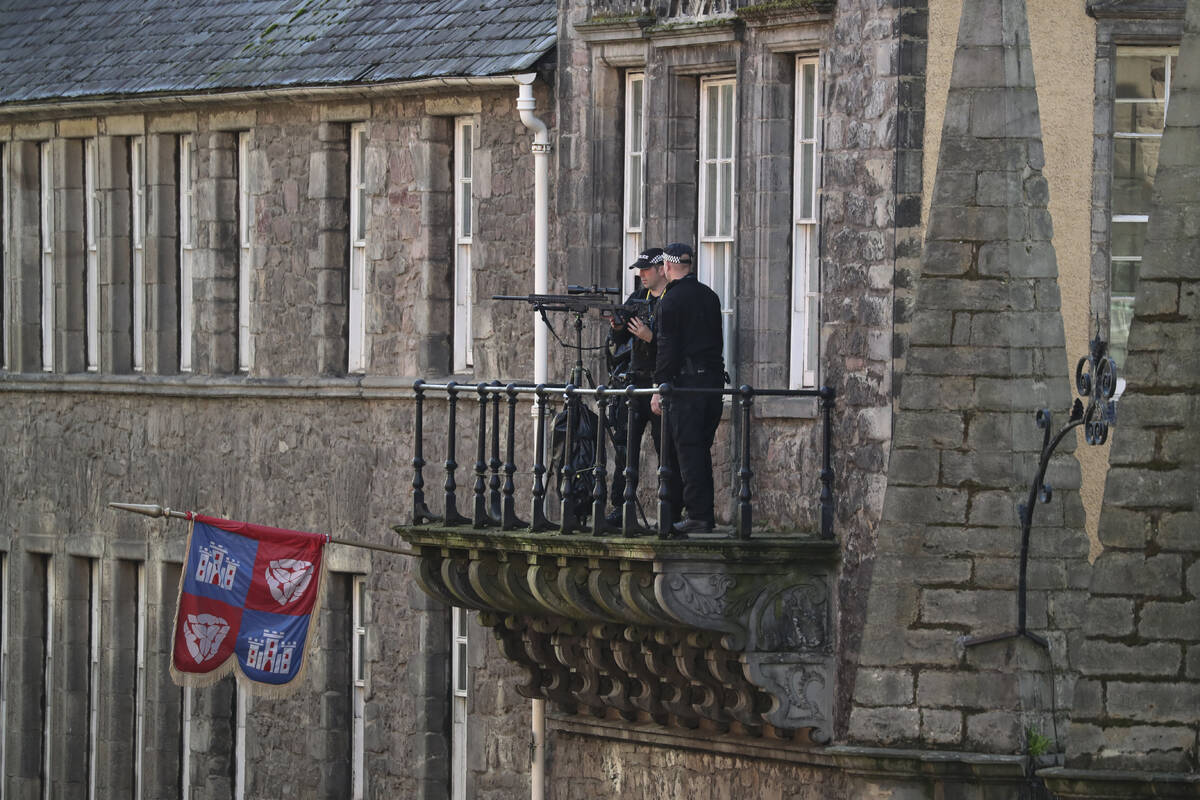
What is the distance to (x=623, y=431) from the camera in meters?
27.3

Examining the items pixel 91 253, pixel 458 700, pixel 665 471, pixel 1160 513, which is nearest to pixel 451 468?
pixel 665 471

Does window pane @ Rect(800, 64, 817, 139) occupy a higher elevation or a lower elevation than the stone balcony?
higher

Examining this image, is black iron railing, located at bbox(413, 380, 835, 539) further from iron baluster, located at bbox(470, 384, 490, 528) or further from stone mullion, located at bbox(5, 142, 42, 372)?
Result: stone mullion, located at bbox(5, 142, 42, 372)

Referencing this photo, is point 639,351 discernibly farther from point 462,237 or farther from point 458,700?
point 458,700

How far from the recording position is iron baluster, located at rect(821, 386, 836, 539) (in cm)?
2603

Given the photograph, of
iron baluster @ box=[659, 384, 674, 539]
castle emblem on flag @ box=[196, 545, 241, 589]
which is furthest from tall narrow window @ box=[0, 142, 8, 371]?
iron baluster @ box=[659, 384, 674, 539]

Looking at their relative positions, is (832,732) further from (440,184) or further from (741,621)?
(440,184)

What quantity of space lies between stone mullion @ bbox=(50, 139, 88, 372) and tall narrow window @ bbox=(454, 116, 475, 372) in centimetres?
612

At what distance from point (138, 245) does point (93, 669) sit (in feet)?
12.4

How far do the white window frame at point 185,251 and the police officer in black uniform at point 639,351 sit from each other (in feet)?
26.9

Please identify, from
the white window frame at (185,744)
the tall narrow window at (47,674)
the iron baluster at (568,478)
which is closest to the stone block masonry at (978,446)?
the iron baluster at (568,478)

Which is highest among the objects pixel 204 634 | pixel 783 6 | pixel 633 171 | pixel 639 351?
pixel 783 6

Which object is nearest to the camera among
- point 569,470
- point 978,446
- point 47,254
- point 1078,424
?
point 1078,424

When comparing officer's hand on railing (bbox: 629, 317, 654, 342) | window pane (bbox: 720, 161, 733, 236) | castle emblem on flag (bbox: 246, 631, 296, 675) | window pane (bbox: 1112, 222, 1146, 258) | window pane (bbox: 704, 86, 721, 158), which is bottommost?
castle emblem on flag (bbox: 246, 631, 296, 675)
